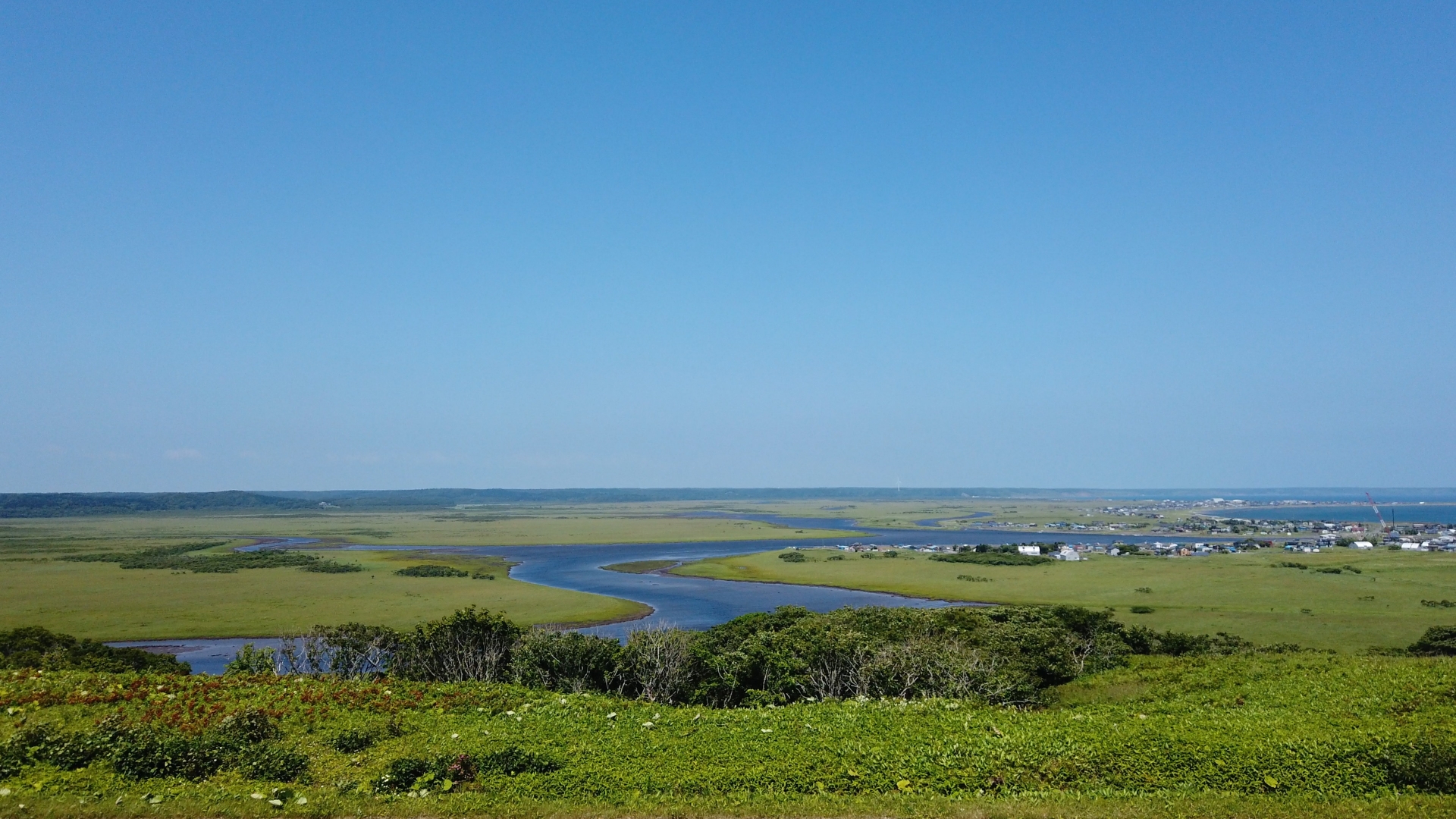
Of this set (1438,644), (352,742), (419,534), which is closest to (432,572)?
(419,534)

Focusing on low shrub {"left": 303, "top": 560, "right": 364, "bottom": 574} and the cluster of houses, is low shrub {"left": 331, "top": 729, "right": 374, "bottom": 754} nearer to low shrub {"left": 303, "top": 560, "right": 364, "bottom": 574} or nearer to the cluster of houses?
low shrub {"left": 303, "top": 560, "right": 364, "bottom": 574}

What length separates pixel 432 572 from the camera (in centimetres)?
9169

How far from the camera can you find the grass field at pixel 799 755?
12.9 meters

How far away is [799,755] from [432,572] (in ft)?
278

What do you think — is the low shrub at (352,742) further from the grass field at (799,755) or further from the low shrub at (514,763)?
the low shrub at (514,763)

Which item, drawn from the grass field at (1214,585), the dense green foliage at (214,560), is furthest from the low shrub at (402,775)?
the dense green foliage at (214,560)

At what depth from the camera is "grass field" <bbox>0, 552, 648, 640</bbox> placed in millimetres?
59031

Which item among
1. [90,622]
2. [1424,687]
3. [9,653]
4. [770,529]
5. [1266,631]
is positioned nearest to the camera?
[1424,687]

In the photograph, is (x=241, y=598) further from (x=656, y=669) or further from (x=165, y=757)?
(x=165, y=757)

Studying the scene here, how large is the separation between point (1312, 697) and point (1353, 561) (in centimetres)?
9093

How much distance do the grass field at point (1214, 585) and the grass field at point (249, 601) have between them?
2625cm

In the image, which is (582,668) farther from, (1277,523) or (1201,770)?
(1277,523)

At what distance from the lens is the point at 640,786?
14.2 metres

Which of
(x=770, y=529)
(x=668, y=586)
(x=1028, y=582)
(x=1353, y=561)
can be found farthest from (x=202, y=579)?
(x=1353, y=561)
